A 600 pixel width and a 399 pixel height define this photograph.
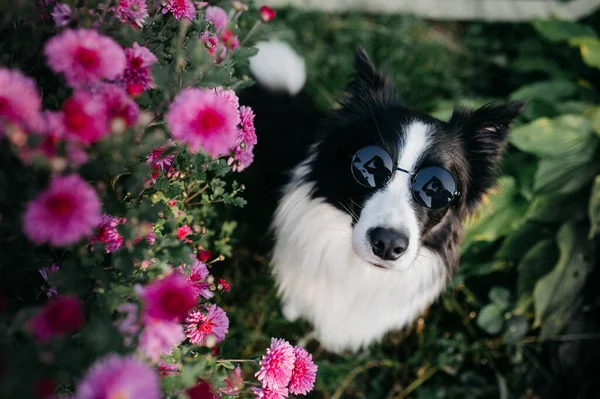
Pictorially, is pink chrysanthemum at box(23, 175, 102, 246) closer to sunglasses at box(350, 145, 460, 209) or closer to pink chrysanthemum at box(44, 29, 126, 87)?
pink chrysanthemum at box(44, 29, 126, 87)

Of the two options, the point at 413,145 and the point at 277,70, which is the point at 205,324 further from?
the point at 277,70

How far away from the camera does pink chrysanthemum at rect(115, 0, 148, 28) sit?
1.13m

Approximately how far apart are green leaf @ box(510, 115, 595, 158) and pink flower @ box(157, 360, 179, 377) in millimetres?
2218

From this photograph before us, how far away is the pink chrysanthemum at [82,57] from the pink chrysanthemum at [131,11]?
225 millimetres

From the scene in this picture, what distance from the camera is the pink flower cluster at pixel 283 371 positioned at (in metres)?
1.28

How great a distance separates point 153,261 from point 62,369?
0.36 meters

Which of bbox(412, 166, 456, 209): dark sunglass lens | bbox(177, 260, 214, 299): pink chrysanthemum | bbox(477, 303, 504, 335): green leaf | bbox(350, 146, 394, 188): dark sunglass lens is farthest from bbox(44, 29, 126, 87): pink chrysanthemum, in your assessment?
bbox(477, 303, 504, 335): green leaf

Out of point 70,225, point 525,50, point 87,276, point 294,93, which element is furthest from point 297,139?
point 525,50

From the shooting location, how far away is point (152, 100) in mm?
1138

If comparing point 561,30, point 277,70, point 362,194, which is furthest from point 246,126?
point 561,30

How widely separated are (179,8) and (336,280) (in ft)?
4.82

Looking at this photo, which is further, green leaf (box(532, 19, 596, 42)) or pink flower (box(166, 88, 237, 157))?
green leaf (box(532, 19, 596, 42))

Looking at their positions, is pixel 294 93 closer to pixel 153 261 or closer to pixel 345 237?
pixel 345 237

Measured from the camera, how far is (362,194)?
1.94m
